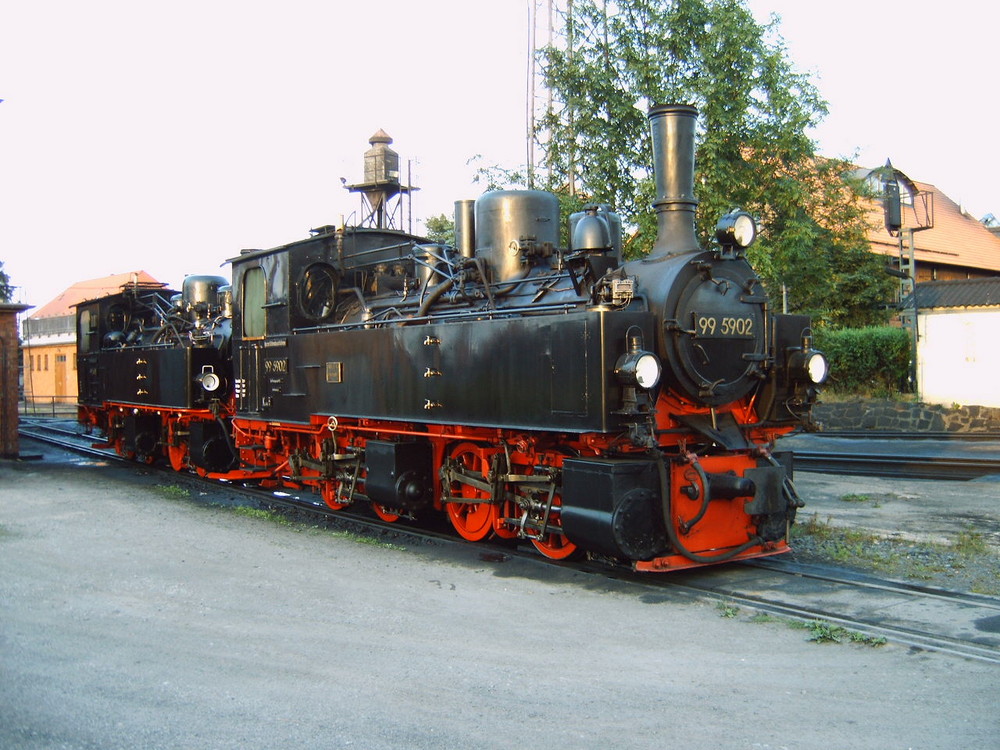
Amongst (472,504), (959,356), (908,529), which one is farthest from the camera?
(959,356)

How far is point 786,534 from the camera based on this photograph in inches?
294

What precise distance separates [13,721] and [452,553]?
4.33 m

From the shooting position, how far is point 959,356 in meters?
19.4

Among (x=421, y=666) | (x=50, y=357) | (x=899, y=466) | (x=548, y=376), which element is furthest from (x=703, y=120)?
(x=50, y=357)

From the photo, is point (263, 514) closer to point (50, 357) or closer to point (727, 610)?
point (727, 610)

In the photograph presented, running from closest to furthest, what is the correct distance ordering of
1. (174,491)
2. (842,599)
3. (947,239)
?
(842,599) < (174,491) < (947,239)

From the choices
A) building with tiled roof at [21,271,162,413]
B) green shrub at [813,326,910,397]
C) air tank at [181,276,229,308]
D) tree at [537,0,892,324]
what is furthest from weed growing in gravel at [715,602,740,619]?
building with tiled roof at [21,271,162,413]

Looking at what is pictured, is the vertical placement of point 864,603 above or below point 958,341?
below

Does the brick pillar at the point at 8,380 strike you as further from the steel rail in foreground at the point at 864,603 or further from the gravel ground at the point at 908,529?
the steel rail in foreground at the point at 864,603

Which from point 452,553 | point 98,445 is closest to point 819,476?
point 452,553

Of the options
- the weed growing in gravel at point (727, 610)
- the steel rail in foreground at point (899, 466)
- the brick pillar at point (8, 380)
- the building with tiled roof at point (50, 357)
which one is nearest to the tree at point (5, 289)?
the building with tiled roof at point (50, 357)

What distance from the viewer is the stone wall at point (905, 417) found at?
18578 millimetres

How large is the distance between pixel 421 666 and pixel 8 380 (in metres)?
15.2

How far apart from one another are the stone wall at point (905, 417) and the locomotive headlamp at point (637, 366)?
519 inches
